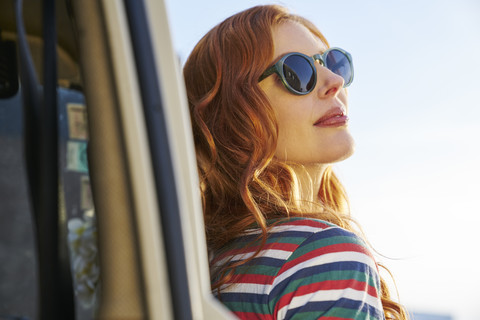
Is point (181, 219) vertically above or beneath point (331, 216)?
above

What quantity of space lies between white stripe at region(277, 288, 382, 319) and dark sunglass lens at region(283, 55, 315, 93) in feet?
2.80

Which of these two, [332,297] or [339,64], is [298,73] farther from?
[332,297]

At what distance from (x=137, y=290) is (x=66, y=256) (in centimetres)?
20

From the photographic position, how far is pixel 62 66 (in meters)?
1.12

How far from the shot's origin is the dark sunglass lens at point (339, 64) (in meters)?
1.91

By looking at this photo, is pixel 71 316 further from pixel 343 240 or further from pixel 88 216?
pixel 343 240

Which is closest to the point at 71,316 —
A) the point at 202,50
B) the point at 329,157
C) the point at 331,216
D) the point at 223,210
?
the point at 223,210

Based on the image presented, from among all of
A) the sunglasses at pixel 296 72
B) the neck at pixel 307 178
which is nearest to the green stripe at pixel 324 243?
the neck at pixel 307 178

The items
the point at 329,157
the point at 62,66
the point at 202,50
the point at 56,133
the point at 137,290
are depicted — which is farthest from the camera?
the point at 202,50

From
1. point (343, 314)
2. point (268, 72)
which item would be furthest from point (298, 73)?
point (343, 314)

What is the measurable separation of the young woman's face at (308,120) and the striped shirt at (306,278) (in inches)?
17.3

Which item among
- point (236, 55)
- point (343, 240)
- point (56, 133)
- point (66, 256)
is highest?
point (236, 55)

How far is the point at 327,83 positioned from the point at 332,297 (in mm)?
978

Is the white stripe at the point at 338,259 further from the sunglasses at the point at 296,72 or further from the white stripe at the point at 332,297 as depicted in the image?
the sunglasses at the point at 296,72
